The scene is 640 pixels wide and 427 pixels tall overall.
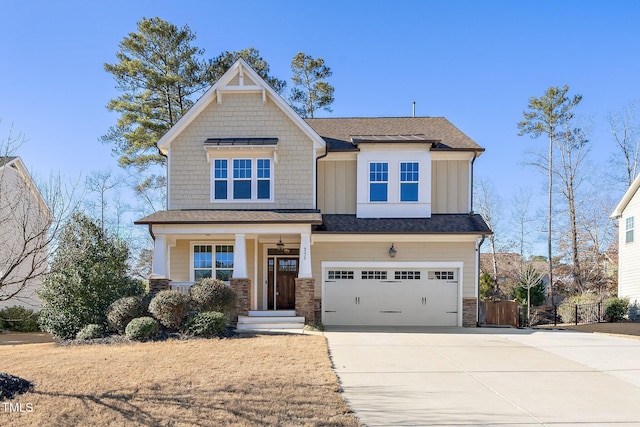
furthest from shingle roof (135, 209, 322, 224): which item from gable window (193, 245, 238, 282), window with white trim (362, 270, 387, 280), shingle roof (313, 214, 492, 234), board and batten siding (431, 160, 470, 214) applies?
board and batten siding (431, 160, 470, 214)

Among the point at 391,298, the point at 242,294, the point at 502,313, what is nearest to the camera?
the point at 242,294

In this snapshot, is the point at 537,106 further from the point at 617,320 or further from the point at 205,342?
the point at 205,342

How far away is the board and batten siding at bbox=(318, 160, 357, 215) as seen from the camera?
64.7 feet

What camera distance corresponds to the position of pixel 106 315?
15.0 meters

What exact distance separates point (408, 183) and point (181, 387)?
12706 millimetres

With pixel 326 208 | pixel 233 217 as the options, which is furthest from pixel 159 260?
pixel 326 208

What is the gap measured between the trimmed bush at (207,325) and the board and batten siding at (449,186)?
30.2 ft

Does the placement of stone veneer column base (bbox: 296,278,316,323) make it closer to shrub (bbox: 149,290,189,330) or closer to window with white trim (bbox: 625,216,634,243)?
shrub (bbox: 149,290,189,330)

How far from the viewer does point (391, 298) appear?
1866 cm

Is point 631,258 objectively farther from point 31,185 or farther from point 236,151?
point 31,185

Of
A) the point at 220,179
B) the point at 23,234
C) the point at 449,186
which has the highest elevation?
the point at 220,179

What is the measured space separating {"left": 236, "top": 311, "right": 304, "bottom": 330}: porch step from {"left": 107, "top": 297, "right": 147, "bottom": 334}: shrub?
10.1ft

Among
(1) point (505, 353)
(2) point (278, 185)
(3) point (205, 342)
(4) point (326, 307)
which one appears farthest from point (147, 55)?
(1) point (505, 353)

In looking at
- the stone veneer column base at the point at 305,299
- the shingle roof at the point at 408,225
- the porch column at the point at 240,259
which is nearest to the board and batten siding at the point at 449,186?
the shingle roof at the point at 408,225
